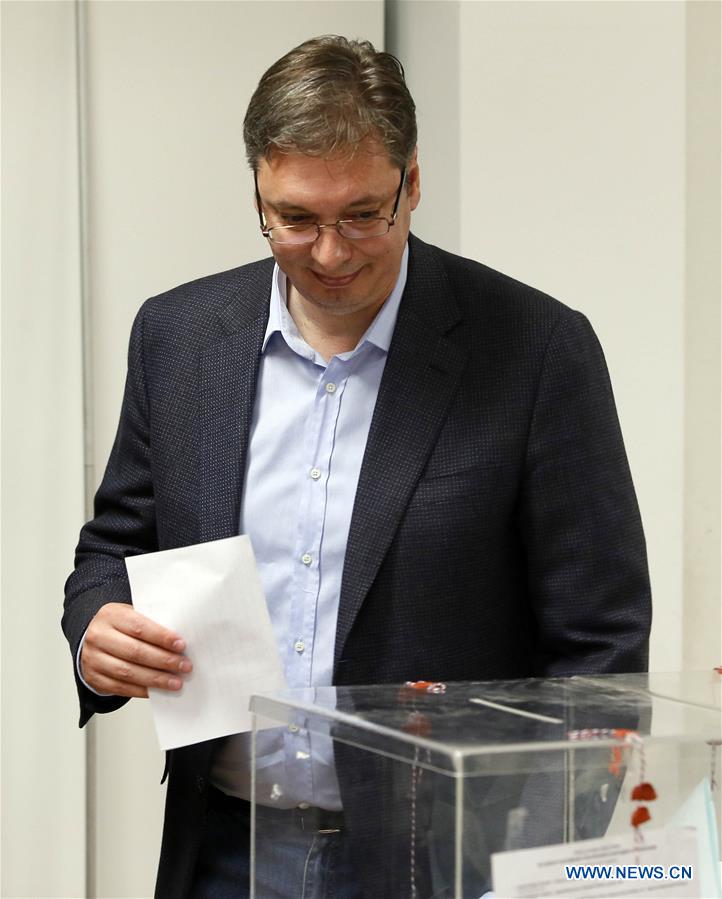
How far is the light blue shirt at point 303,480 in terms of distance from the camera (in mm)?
1353

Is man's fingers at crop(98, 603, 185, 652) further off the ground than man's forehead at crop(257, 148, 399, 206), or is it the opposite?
man's forehead at crop(257, 148, 399, 206)

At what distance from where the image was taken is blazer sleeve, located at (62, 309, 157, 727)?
1.51m

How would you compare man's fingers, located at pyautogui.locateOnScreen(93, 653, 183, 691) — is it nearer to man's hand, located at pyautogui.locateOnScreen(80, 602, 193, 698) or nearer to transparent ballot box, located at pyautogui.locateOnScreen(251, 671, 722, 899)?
man's hand, located at pyautogui.locateOnScreen(80, 602, 193, 698)

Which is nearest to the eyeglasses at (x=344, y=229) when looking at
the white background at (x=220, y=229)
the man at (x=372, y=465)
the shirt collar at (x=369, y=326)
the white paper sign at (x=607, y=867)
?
the man at (x=372, y=465)

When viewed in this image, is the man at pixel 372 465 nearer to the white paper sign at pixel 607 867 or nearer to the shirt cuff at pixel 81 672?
the shirt cuff at pixel 81 672

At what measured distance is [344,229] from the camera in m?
1.30

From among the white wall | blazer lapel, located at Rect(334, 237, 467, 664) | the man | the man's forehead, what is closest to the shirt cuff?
the man

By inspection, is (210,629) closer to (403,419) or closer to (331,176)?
(403,419)

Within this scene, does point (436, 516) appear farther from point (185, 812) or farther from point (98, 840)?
point (98, 840)

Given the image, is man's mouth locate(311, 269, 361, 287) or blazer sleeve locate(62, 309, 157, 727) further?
blazer sleeve locate(62, 309, 157, 727)

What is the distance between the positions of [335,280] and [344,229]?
2.6 inches

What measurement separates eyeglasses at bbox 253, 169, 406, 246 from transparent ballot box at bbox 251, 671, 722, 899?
507mm

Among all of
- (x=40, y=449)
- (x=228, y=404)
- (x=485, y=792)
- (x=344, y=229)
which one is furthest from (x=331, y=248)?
(x=40, y=449)

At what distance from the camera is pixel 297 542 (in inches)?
53.9
